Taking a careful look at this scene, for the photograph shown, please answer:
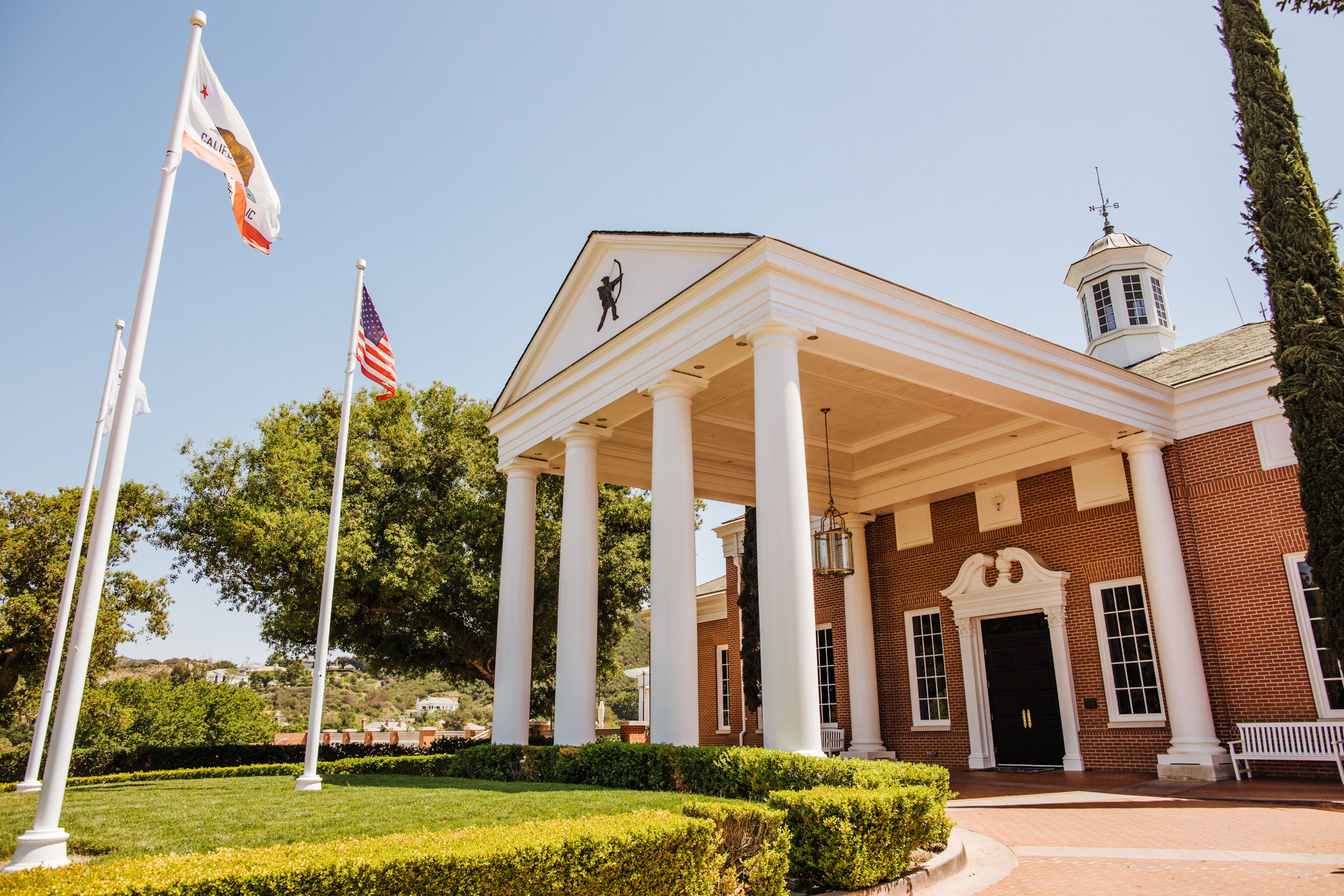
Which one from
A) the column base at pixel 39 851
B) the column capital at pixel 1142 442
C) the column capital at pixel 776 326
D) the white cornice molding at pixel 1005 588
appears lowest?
the column base at pixel 39 851

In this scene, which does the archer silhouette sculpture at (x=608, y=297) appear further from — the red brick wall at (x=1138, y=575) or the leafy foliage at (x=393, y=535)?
the red brick wall at (x=1138, y=575)

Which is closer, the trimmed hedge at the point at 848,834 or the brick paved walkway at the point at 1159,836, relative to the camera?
the trimmed hedge at the point at 848,834

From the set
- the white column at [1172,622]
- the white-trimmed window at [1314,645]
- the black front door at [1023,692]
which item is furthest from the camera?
the black front door at [1023,692]

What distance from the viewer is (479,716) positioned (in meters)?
84.6

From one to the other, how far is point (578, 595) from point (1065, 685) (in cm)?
1005

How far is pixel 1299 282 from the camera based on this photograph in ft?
39.0

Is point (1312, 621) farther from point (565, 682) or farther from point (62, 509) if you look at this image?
point (62, 509)

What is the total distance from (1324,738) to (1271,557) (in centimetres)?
296

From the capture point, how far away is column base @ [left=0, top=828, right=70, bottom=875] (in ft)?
18.4

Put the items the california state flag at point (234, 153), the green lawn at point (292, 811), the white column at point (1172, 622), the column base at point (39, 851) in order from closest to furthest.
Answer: the column base at point (39, 851) → the green lawn at point (292, 811) → the california state flag at point (234, 153) → the white column at point (1172, 622)

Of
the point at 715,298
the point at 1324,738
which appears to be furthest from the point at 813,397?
the point at 1324,738

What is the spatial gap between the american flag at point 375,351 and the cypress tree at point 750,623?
1050 cm

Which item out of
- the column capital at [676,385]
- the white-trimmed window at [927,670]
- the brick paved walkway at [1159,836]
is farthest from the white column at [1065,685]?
the column capital at [676,385]

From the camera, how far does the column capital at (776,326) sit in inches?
423
